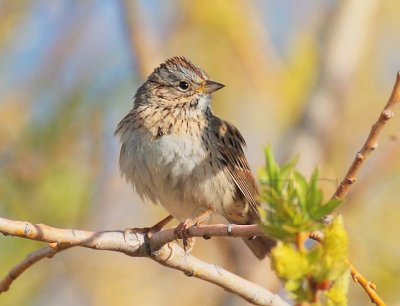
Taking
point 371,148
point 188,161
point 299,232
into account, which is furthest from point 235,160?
point 299,232

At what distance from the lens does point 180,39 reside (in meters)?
7.53

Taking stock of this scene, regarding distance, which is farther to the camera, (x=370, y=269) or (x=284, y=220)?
(x=370, y=269)

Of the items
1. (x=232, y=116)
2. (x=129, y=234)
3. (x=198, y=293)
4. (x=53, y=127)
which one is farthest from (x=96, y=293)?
(x=129, y=234)

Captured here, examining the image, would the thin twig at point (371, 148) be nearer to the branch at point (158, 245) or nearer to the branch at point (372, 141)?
the branch at point (372, 141)

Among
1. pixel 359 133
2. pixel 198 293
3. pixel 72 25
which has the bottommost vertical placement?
pixel 198 293

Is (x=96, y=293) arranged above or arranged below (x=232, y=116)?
below

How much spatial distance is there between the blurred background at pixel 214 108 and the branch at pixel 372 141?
3.18 metres

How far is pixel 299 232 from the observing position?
157 cm

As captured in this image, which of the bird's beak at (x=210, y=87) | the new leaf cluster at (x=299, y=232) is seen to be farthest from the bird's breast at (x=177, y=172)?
the new leaf cluster at (x=299, y=232)

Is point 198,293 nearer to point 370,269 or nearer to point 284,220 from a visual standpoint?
point 370,269

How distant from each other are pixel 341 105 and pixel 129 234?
3.87 metres

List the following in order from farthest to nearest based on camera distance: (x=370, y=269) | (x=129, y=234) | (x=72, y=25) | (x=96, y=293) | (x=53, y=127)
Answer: (x=72, y=25), (x=96, y=293), (x=53, y=127), (x=370, y=269), (x=129, y=234)

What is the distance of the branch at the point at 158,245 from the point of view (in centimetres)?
241

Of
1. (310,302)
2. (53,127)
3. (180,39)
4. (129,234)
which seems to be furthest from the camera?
(180,39)
